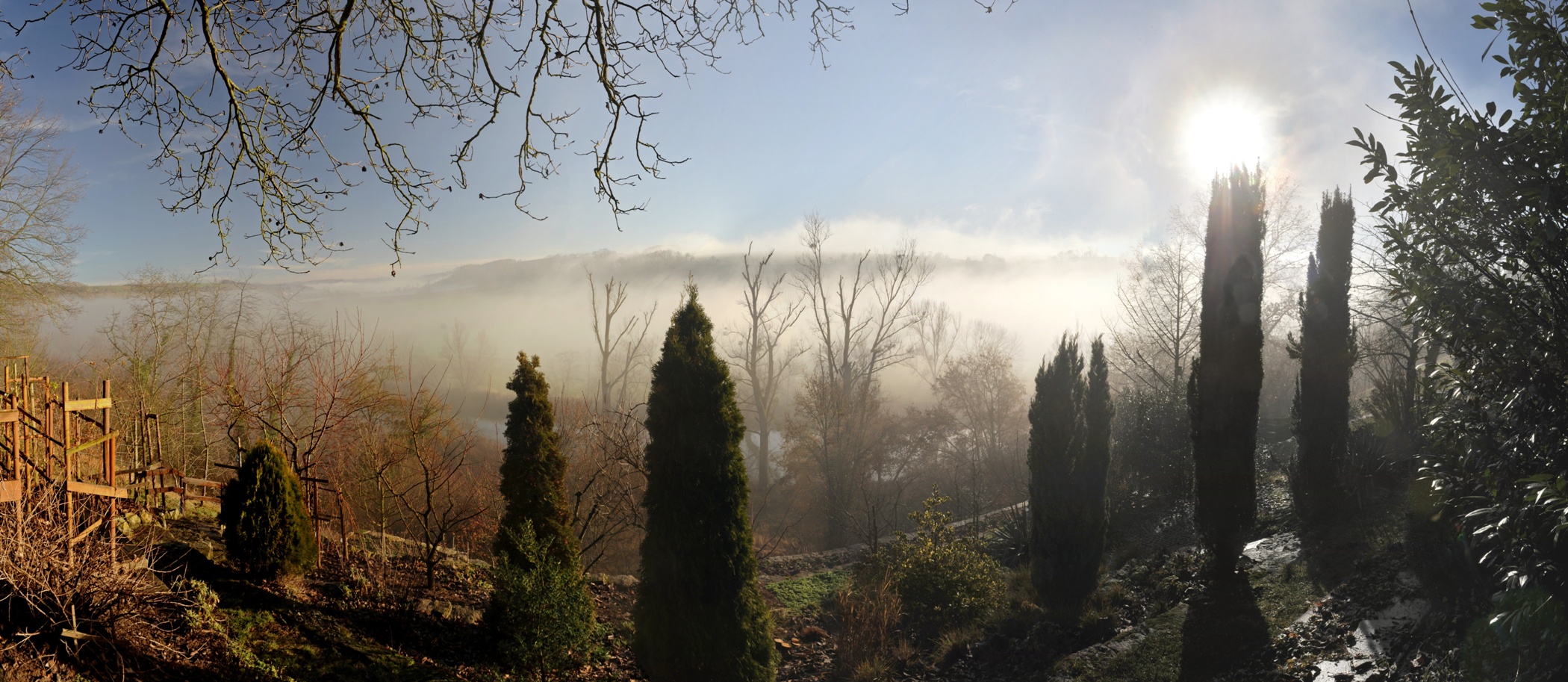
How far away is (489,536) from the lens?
11.9m

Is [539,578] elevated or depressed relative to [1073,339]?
depressed

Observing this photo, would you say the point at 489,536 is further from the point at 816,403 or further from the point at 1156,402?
the point at 1156,402

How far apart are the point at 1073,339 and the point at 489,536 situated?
33.1 ft

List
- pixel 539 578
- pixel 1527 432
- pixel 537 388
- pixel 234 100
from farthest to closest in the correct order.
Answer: pixel 537 388 < pixel 539 578 < pixel 1527 432 < pixel 234 100

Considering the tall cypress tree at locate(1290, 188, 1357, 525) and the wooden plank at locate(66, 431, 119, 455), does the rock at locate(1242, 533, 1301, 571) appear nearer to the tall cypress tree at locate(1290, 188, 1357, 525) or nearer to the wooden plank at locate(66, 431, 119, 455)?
the tall cypress tree at locate(1290, 188, 1357, 525)

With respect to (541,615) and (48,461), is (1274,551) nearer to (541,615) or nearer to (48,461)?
(541,615)

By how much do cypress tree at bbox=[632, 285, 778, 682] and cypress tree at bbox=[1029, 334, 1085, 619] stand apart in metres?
5.01

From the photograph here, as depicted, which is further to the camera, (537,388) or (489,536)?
(489,536)

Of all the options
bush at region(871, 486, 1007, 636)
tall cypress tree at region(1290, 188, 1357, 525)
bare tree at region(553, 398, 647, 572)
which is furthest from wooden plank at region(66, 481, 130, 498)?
tall cypress tree at region(1290, 188, 1357, 525)

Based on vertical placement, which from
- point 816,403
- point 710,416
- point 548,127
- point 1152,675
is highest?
point 548,127

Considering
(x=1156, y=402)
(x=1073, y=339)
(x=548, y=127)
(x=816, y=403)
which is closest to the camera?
(x=548, y=127)

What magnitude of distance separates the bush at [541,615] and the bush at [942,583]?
4683mm

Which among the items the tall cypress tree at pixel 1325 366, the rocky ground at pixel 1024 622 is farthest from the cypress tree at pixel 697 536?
the tall cypress tree at pixel 1325 366

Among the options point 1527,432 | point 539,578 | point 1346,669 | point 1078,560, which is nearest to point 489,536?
point 539,578
